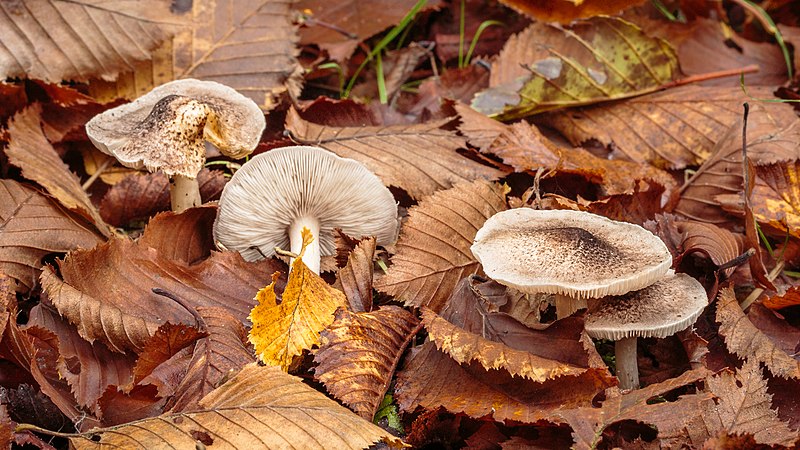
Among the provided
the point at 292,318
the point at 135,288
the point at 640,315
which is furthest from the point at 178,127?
the point at 640,315

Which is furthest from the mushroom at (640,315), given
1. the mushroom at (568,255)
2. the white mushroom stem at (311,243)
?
the white mushroom stem at (311,243)

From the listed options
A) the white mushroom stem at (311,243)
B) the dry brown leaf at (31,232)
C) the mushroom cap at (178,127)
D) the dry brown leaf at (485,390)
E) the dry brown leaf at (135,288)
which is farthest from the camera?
the white mushroom stem at (311,243)

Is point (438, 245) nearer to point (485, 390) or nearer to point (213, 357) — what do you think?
point (485, 390)

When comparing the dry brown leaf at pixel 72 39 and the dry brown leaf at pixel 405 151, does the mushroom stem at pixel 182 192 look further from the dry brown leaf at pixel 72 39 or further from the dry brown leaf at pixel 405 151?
the dry brown leaf at pixel 72 39

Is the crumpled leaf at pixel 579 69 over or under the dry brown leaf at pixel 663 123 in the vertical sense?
over

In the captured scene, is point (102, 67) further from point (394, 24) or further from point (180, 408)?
point (180, 408)
